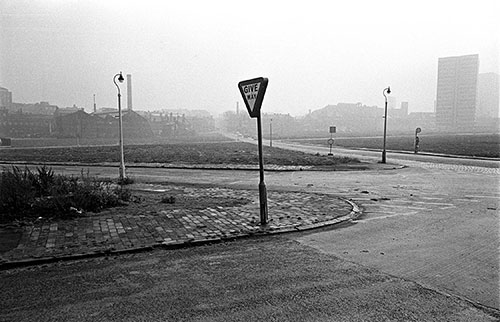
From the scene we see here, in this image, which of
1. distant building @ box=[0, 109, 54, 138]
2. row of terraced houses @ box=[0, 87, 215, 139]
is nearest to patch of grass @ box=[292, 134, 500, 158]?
row of terraced houses @ box=[0, 87, 215, 139]

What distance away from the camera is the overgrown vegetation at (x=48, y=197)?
814cm

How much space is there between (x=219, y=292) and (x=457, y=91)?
164m

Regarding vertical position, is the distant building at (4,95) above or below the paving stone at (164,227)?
above

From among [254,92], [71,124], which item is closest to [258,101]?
[254,92]

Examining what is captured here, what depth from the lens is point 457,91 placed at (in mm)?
145125

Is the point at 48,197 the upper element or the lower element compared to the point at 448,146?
upper

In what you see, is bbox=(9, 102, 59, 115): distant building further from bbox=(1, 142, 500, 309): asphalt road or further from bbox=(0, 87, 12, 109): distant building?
bbox=(1, 142, 500, 309): asphalt road

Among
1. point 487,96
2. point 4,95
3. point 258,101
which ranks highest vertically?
point 487,96

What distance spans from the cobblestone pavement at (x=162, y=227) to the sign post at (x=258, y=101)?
44cm

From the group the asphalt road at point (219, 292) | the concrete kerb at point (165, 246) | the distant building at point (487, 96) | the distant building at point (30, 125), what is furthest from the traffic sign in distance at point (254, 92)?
the distant building at point (487, 96)

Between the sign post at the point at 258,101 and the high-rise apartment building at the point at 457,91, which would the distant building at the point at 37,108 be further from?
the high-rise apartment building at the point at 457,91

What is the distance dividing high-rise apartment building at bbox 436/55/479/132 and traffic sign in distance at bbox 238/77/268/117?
156174 millimetres

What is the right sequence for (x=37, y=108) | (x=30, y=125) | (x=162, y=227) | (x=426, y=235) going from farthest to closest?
(x=37, y=108)
(x=30, y=125)
(x=162, y=227)
(x=426, y=235)

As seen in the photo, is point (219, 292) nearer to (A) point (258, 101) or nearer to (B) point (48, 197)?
(A) point (258, 101)
